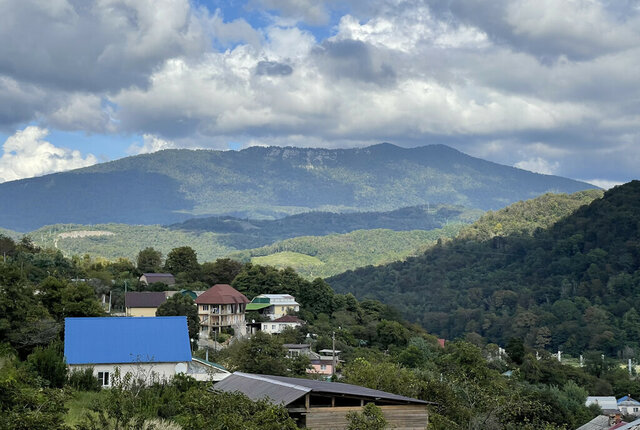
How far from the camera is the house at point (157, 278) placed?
7025 centimetres

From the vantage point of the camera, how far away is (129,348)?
1202 inches

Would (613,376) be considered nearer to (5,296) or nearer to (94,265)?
(94,265)

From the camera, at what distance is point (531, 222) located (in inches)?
6250

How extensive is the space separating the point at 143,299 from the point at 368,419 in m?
42.9

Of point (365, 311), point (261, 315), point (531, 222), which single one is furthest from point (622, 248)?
point (261, 315)

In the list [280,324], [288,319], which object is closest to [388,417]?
[280,324]

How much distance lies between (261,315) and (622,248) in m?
77.8

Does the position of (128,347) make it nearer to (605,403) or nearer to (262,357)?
(262,357)

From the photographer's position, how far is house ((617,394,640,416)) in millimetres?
57850

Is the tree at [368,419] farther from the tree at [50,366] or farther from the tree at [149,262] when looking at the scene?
the tree at [149,262]

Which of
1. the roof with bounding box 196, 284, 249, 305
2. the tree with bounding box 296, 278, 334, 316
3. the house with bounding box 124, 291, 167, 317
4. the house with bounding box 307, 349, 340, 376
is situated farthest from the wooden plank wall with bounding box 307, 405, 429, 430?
the tree with bounding box 296, 278, 334, 316

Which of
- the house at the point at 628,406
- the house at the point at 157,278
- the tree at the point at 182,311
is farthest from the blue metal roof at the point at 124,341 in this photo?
the house at the point at 157,278

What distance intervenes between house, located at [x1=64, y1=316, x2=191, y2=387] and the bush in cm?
51

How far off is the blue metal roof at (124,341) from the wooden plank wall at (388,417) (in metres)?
12.2
